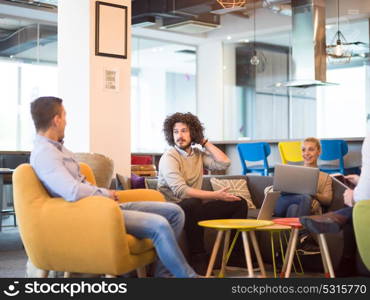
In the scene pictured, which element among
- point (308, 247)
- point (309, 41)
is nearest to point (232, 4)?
point (309, 41)

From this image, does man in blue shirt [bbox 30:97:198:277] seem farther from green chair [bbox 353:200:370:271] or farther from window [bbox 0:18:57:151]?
window [bbox 0:18:57:151]

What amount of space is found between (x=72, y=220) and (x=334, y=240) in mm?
2027

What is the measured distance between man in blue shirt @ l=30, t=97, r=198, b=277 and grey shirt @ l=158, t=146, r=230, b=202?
0.84 m

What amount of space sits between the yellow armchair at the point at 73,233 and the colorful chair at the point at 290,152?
5748 mm

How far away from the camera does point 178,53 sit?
43.7 feet

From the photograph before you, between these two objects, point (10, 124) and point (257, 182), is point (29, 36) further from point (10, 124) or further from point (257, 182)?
point (257, 182)

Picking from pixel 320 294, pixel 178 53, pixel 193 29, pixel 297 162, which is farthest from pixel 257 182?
pixel 178 53

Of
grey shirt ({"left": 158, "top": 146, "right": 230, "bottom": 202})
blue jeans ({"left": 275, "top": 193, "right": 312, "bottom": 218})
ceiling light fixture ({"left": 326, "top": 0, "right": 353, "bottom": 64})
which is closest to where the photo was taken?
grey shirt ({"left": 158, "top": 146, "right": 230, "bottom": 202})

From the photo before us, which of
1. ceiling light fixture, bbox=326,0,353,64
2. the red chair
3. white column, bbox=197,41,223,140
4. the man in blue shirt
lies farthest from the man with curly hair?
white column, bbox=197,41,223,140

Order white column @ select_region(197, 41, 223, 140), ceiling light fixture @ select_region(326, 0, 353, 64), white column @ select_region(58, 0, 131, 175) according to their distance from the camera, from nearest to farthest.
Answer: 1. white column @ select_region(58, 0, 131, 175)
2. ceiling light fixture @ select_region(326, 0, 353, 64)
3. white column @ select_region(197, 41, 223, 140)

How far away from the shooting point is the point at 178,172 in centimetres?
467

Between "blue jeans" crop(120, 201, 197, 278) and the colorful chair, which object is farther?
the colorful chair

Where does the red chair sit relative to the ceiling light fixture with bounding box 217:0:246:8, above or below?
below

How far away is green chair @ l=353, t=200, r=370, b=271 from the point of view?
3498mm
